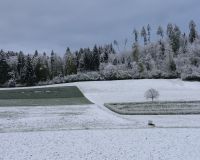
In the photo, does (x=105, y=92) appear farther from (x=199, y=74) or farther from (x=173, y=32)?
(x=173, y=32)

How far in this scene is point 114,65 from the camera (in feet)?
465

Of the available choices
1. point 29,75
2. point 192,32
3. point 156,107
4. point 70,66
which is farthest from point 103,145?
point 192,32

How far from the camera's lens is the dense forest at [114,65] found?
91.6 m

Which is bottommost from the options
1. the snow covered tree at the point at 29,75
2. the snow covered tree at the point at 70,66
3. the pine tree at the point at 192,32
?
the snow covered tree at the point at 29,75

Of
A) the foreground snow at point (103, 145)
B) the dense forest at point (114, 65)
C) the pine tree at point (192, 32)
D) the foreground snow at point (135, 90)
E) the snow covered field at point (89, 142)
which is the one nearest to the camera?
the foreground snow at point (103, 145)

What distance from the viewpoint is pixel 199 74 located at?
83312 millimetres

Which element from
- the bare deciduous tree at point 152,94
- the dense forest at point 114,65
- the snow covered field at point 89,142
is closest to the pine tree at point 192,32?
the dense forest at point 114,65

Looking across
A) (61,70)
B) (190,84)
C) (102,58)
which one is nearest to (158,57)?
(102,58)

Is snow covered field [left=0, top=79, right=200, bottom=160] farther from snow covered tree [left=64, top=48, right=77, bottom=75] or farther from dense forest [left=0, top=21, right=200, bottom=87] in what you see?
snow covered tree [left=64, top=48, right=77, bottom=75]

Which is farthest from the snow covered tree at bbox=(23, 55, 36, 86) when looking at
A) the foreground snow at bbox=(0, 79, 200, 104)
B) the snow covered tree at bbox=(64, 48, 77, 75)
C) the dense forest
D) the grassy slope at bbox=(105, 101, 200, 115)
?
the grassy slope at bbox=(105, 101, 200, 115)

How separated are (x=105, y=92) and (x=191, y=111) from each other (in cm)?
3043

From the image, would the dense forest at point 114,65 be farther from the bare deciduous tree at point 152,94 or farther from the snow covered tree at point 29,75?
the bare deciduous tree at point 152,94

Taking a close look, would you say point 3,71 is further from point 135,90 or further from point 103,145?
point 103,145

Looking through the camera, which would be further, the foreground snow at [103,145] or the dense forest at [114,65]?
the dense forest at [114,65]
